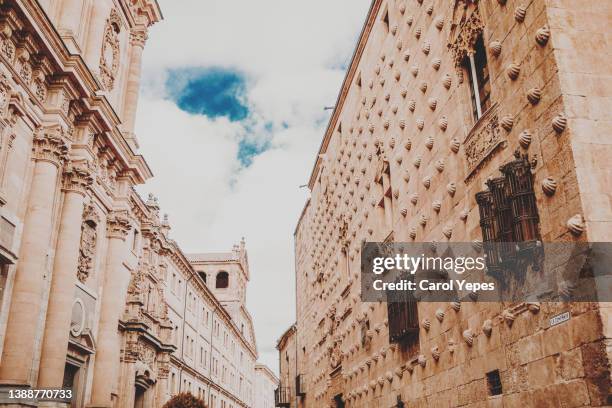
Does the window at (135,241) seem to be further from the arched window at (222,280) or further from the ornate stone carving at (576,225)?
the arched window at (222,280)

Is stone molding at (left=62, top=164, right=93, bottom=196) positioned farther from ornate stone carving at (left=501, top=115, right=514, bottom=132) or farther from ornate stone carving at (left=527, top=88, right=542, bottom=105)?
ornate stone carving at (left=527, top=88, right=542, bottom=105)

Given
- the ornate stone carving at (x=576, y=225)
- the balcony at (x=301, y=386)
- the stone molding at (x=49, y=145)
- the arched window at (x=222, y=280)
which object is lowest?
the ornate stone carving at (x=576, y=225)

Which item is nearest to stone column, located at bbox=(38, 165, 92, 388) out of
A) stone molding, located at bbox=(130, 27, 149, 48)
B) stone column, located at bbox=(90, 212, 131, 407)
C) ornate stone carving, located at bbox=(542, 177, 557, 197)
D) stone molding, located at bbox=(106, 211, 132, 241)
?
stone column, located at bbox=(90, 212, 131, 407)

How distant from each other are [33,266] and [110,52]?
11.7 metres

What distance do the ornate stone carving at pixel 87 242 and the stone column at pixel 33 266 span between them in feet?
10.6

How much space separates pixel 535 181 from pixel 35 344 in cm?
1482

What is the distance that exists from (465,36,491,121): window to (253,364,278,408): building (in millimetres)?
81144

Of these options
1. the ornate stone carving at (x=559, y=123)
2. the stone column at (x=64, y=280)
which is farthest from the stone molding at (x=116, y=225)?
the ornate stone carving at (x=559, y=123)

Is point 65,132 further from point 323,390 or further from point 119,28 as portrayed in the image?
point 323,390

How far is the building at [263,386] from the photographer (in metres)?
93.5

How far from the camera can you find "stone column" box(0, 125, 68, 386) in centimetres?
1590

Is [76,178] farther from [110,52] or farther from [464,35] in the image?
[464,35]

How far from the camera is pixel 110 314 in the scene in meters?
23.4

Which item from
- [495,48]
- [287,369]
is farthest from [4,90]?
[287,369]
